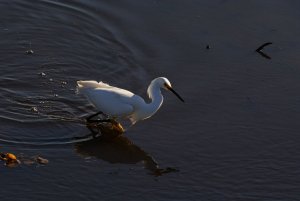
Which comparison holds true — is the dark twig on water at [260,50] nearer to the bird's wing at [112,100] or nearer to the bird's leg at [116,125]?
the bird's wing at [112,100]

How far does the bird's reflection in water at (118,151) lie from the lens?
9.16m

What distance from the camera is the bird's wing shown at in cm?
988

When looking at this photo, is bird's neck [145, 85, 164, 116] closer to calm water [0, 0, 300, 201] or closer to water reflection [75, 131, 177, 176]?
calm water [0, 0, 300, 201]

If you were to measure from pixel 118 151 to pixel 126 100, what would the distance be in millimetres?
818

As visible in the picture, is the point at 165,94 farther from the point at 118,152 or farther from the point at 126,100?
the point at 118,152

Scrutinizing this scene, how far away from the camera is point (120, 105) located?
9.88 m

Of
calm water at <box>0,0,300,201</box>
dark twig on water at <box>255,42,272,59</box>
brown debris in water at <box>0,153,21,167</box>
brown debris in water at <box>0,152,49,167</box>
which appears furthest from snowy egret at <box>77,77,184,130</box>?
dark twig on water at <box>255,42,272,59</box>

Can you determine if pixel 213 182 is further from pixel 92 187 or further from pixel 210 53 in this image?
pixel 210 53

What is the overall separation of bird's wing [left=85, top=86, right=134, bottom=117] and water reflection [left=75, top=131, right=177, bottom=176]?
1.24ft

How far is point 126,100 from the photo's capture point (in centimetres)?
993

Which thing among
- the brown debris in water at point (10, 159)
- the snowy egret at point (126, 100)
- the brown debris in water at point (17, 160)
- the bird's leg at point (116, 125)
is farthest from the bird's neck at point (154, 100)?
the brown debris in water at point (10, 159)

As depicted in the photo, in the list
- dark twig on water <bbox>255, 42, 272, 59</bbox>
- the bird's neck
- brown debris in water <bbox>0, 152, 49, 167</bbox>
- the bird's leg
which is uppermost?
dark twig on water <bbox>255, 42, 272, 59</bbox>

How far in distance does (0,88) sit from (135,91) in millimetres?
2073

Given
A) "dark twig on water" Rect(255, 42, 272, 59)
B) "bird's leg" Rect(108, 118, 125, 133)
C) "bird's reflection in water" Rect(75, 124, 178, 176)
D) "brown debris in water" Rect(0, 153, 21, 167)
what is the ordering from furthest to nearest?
"dark twig on water" Rect(255, 42, 272, 59), "bird's leg" Rect(108, 118, 125, 133), "bird's reflection in water" Rect(75, 124, 178, 176), "brown debris in water" Rect(0, 153, 21, 167)
